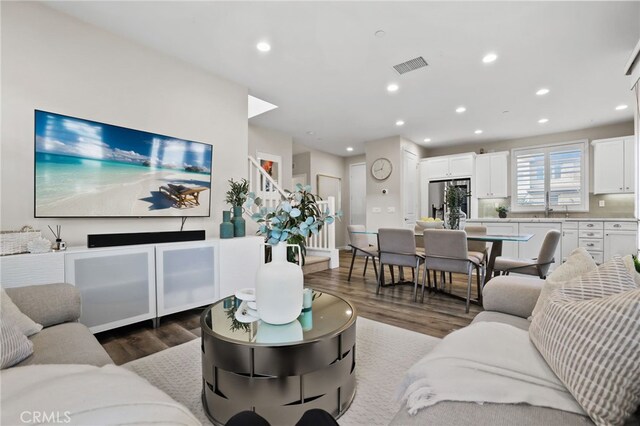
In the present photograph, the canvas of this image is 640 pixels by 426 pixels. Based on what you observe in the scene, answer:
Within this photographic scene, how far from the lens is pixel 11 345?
108 centimetres

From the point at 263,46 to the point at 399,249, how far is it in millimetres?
2750

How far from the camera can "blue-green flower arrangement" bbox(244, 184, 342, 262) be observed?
143 cm

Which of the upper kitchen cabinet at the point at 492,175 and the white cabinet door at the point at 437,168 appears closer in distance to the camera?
the upper kitchen cabinet at the point at 492,175

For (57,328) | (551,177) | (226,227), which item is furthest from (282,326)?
(551,177)

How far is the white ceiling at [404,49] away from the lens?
233 cm

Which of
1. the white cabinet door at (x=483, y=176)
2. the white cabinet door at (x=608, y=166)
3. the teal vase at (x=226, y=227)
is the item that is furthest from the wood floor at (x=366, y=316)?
the white cabinet door at (x=608, y=166)

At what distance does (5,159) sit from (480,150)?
306 inches

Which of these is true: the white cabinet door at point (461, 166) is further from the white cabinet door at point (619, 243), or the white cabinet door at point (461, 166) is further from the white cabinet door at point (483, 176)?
the white cabinet door at point (619, 243)

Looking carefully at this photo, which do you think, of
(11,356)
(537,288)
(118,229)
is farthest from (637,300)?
(118,229)

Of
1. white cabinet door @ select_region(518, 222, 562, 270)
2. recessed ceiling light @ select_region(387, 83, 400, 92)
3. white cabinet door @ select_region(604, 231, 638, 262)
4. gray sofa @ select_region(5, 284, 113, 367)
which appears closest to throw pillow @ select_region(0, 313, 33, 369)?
gray sofa @ select_region(5, 284, 113, 367)

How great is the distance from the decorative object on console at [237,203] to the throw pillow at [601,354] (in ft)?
10.0

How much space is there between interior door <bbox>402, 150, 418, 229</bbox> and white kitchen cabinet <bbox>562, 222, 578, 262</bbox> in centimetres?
272

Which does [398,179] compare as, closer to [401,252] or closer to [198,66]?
[401,252]

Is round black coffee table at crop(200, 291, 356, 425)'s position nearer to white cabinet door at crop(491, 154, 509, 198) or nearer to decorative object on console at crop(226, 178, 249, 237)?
decorative object on console at crop(226, 178, 249, 237)
